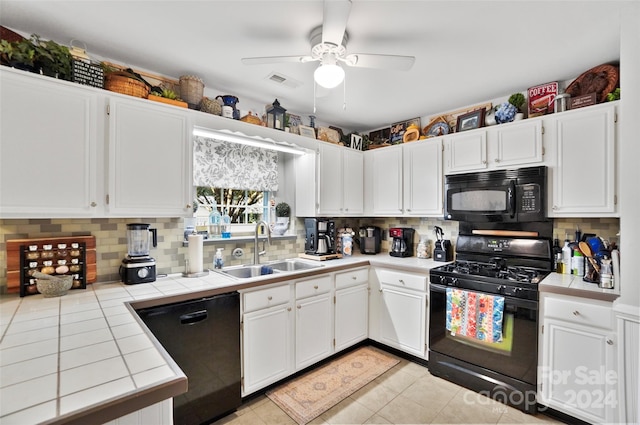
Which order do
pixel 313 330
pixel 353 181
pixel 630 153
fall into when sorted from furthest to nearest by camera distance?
pixel 353 181, pixel 313 330, pixel 630 153

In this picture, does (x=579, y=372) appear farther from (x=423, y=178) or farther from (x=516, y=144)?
(x=423, y=178)

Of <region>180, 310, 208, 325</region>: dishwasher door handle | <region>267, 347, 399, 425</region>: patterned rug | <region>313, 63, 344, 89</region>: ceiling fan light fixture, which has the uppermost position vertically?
<region>313, 63, 344, 89</region>: ceiling fan light fixture

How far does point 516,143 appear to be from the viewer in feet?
8.09

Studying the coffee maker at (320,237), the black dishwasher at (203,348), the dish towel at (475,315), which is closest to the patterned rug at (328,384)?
the black dishwasher at (203,348)

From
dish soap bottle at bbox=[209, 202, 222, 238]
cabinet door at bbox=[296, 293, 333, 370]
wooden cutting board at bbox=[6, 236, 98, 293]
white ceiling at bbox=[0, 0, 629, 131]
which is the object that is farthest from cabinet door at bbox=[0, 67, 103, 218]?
cabinet door at bbox=[296, 293, 333, 370]

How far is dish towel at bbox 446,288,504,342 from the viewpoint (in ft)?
7.19

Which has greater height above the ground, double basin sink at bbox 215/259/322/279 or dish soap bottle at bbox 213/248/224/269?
dish soap bottle at bbox 213/248/224/269

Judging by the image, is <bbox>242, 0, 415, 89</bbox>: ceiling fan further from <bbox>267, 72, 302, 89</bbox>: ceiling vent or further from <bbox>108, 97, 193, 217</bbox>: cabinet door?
<bbox>108, 97, 193, 217</bbox>: cabinet door

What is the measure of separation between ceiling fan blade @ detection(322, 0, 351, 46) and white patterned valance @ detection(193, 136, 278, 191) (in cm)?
145

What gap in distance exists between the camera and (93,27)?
1.76 meters

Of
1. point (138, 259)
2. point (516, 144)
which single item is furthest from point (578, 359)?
point (138, 259)

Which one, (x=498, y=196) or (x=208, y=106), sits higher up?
(x=208, y=106)

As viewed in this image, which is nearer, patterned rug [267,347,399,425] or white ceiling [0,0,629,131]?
white ceiling [0,0,629,131]

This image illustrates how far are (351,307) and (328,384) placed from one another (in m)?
0.72
